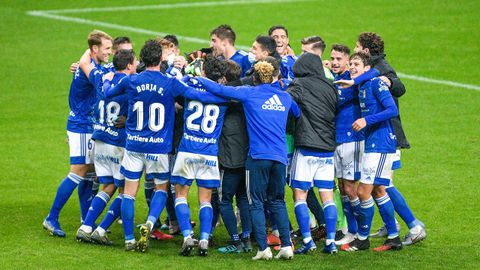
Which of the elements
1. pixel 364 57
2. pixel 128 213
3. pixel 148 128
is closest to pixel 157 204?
pixel 128 213

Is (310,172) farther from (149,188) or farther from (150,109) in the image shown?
(149,188)

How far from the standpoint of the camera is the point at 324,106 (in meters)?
12.6

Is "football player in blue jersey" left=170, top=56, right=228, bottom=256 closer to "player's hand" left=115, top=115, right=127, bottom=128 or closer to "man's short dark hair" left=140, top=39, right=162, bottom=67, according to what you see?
"man's short dark hair" left=140, top=39, right=162, bottom=67

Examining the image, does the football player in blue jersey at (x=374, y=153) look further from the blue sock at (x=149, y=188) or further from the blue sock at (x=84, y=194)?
the blue sock at (x=84, y=194)

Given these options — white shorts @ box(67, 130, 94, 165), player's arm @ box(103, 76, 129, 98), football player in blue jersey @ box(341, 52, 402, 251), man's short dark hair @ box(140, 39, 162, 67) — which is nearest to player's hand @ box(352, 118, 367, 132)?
football player in blue jersey @ box(341, 52, 402, 251)

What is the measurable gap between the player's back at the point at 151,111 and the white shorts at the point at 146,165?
8 centimetres

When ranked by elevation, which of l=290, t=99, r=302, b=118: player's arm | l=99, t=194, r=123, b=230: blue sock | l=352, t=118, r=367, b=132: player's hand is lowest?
l=99, t=194, r=123, b=230: blue sock

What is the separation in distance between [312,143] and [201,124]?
136 centimetres

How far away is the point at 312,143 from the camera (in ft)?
40.9

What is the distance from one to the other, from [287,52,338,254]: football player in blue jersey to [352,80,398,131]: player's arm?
401mm

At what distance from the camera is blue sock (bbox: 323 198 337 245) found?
12477 millimetres

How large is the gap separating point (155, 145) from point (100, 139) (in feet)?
3.25

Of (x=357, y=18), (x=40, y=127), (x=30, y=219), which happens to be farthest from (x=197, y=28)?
(x=30, y=219)

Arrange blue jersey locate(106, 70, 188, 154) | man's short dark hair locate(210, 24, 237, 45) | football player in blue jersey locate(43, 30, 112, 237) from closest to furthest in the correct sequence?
blue jersey locate(106, 70, 188, 154), football player in blue jersey locate(43, 30, 112, 237), man's short dark hair locate(210, 24, 237, 45)
